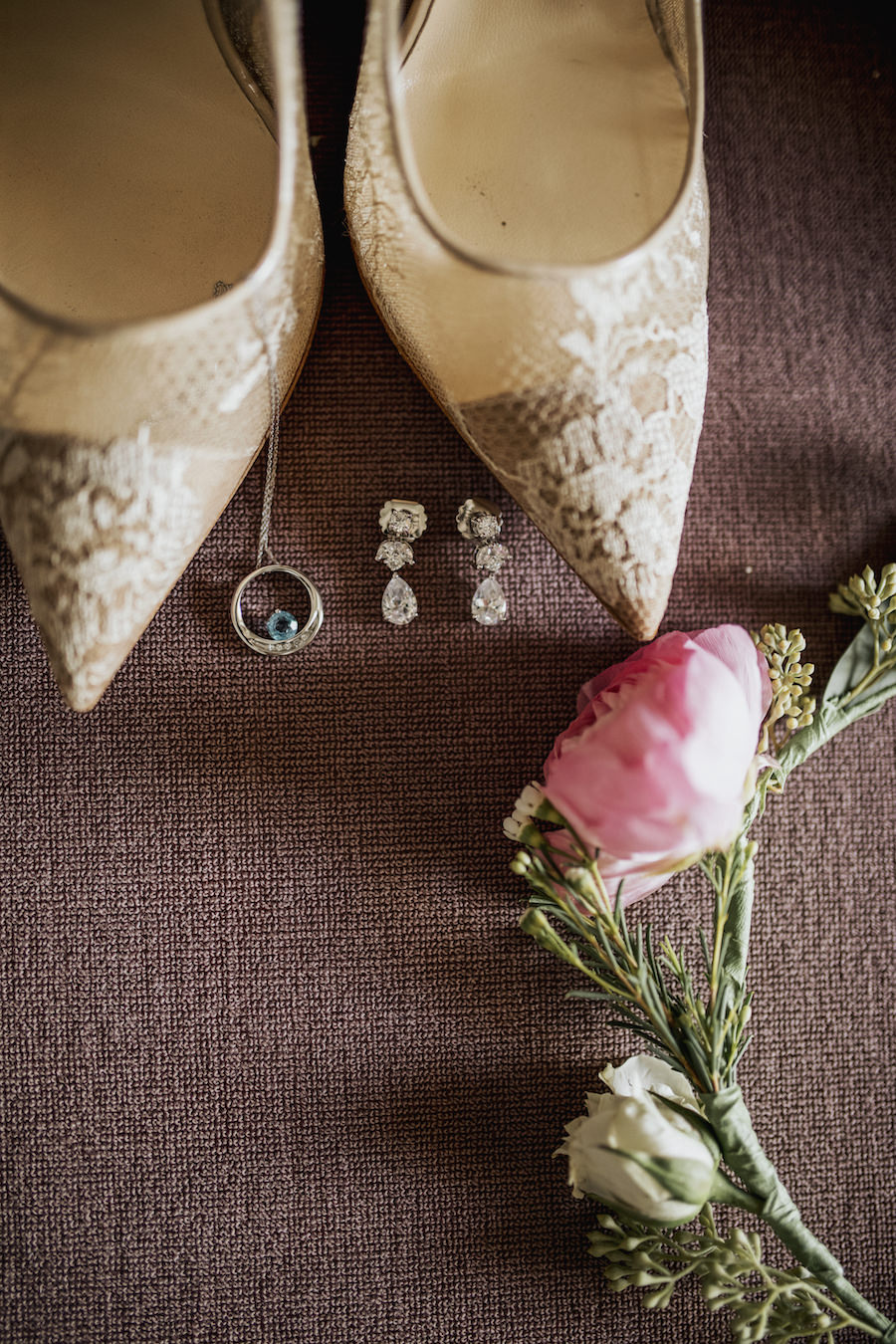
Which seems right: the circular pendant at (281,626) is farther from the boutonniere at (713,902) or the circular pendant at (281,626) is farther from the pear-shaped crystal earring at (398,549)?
the boutonniere at (713,902)

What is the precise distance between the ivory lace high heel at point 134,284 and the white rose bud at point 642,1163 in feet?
1.35

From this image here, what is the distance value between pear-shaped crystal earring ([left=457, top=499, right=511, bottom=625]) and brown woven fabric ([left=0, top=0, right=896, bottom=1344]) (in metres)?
0.02

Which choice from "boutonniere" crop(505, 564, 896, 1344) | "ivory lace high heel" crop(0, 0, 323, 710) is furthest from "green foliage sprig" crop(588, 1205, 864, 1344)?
"ivory lace high heel" crop(0, 0, 323, 710)

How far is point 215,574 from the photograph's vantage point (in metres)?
0.66

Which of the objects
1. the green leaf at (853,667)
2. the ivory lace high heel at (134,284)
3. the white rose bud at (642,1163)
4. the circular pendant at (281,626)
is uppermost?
the ivory lace high heel at (134,284)

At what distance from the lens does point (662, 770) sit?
463 millimetres

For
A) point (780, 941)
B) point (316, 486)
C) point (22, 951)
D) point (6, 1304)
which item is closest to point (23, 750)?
point (22, 951)

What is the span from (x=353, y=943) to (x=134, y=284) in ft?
1.65

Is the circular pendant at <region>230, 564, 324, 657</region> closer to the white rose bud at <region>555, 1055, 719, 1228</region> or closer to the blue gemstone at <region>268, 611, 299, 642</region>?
the blue gemstone at <region>268, 611, 299, 642</region>

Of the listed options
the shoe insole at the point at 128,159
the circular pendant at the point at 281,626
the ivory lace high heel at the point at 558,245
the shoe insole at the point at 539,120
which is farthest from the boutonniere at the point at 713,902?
the shoe insole at the point at 128,159

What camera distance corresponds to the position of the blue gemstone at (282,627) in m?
0.64

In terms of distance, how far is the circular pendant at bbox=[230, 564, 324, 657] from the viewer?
64 centimetres

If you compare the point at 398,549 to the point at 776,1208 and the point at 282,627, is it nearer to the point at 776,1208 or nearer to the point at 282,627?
the point at 282,627

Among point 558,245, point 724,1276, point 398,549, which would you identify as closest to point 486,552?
point 398,549
